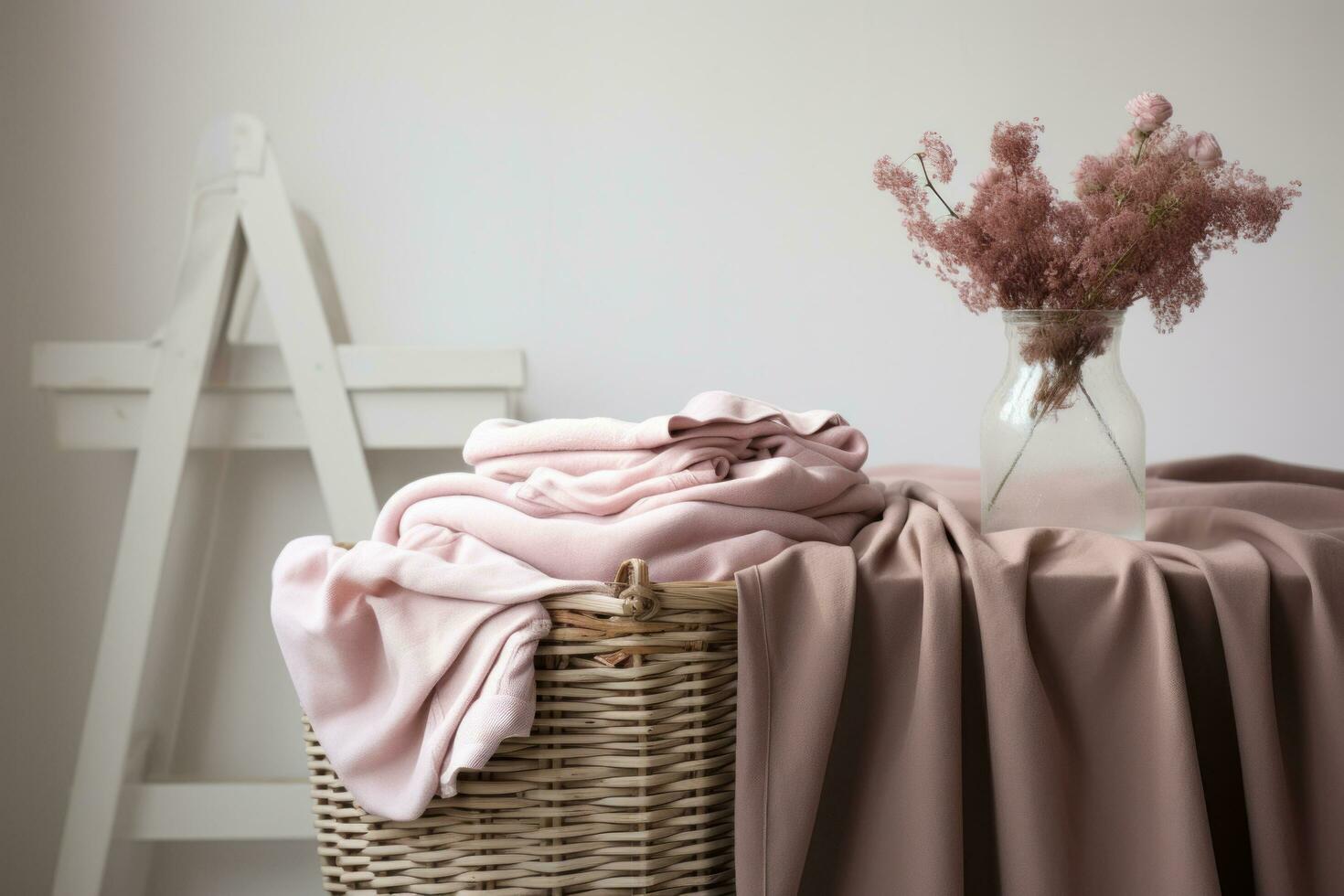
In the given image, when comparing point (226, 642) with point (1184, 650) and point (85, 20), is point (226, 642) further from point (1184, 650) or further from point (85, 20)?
point (1184, 650)

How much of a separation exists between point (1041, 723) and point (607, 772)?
1.01 feet

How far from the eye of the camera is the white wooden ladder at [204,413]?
1.44 m

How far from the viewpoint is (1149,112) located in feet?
2.94

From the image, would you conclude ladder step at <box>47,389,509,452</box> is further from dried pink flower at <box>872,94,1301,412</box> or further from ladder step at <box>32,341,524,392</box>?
dried pink flower at <box>872,94,1301,412</box>

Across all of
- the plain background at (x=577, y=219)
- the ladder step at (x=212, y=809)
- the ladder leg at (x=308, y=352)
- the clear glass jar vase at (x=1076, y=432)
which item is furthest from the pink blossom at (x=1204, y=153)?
the ladder step at (x=212, y=809)

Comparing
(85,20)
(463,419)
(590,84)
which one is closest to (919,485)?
(463,419)

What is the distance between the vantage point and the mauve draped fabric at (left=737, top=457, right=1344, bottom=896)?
76 cm

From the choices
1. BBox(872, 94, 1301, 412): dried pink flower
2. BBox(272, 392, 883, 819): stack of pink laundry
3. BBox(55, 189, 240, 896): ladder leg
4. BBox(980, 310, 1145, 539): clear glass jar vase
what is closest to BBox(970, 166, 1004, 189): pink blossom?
BBox(872, 94, 1301, 412): dried pink flower

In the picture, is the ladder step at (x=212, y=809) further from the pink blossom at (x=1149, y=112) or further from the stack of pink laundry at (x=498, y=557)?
the pink blossom at (x=1149, y=112)

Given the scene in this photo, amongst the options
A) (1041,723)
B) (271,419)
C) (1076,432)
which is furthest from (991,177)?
(271,419)

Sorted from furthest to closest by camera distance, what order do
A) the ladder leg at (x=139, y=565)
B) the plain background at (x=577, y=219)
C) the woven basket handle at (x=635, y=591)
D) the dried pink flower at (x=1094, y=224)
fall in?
the plain background at (x=577, y=219), the ladder leg at (x=139, y=565), the dried pink flower at (x=1094, y=224), the woven basket handle at (x=635, y=591)

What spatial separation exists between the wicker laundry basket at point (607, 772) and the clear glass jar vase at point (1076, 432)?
0.34 meters

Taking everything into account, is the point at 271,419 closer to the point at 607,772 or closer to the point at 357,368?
the point at 357,368

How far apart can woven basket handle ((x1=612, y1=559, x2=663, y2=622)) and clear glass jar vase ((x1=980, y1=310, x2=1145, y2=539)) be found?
39cm
